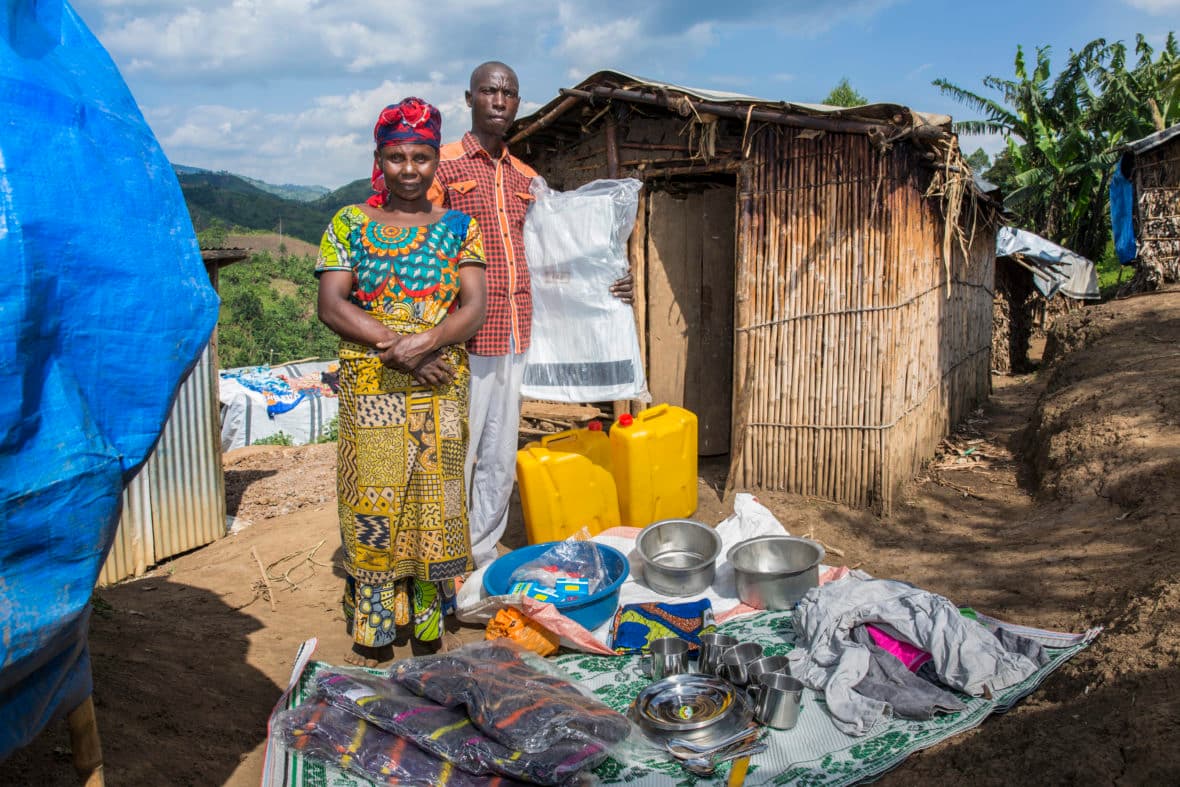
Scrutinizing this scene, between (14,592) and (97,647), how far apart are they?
1.79m

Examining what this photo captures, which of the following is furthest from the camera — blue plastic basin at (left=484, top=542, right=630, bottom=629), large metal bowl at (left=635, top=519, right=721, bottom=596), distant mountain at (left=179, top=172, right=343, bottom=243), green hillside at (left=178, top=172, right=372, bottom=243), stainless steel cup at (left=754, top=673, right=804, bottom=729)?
distant mountain at (left=179, top=172, right=343, bottom=243)

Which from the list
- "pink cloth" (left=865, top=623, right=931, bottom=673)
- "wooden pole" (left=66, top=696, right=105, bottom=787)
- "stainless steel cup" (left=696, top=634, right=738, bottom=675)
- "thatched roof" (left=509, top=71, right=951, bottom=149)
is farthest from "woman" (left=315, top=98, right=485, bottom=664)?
"thatched roof" (left=509, top=71, right=951, bottom=149)

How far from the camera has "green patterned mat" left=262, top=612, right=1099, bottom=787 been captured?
2.29 meters

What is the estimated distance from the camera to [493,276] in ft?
11.5

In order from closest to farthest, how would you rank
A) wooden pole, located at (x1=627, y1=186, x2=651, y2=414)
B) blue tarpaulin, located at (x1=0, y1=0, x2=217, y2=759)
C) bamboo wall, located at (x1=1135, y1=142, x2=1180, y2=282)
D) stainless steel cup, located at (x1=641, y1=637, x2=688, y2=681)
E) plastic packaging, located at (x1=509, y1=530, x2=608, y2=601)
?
blue tarpaulin, located at (x1=0, y1=0, x2=217, y2=759), stainless steel cup, located at (x1=641, y1=637, x2=688, y2=681), plastic packaging, located at (x1=509, y1=530, x2=608, y2=601), wooden pole, located at (x1=627, y1=186, x2=651, y2=414), bamboo wall, located at (x1=1135, y1=142, x2=1180, y2=282)

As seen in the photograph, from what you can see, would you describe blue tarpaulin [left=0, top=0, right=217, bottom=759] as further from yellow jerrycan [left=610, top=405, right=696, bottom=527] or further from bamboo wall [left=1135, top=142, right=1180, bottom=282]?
bamboo wall [left=1135, top=142, right=1180, bottom=282]

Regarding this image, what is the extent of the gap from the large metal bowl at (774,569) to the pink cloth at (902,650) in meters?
0.56

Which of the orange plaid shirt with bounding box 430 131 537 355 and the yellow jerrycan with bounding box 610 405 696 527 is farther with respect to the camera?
the yellow jerrycan with bounding box 610 405 696 527

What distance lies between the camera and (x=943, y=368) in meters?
6.77

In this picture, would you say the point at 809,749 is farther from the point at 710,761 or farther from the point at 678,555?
the point at 678,555

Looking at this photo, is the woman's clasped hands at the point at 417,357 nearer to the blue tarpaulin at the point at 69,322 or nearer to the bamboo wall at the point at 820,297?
the blue tarpaulin at the point at 69,322

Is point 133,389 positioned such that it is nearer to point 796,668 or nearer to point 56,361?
point 56,361

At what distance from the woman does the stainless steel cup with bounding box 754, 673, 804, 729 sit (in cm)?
124

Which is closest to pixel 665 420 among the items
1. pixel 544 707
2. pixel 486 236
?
pixel 486 236
